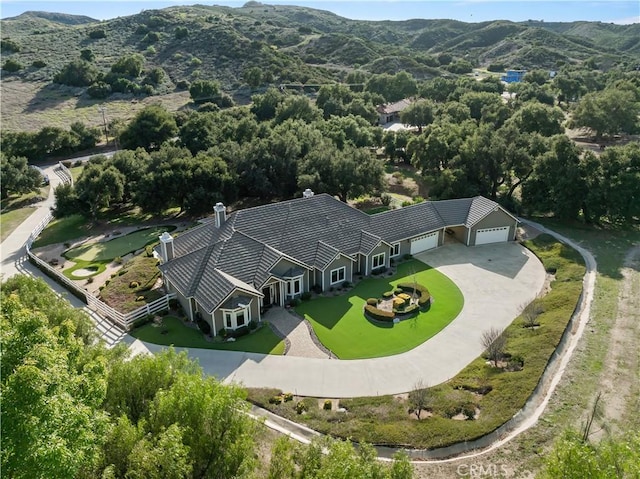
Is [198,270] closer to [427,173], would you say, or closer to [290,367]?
[290,367]

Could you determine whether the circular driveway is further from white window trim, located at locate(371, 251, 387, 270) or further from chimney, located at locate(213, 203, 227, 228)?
chimney, located at locate(213, 203, 227, 228)

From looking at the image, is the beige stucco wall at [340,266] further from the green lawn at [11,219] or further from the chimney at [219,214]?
the green lawn at [11,219]

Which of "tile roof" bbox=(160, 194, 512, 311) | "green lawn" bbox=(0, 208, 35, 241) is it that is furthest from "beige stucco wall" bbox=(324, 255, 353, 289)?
"green lawn" bbox=(0, 208, 35, 241)

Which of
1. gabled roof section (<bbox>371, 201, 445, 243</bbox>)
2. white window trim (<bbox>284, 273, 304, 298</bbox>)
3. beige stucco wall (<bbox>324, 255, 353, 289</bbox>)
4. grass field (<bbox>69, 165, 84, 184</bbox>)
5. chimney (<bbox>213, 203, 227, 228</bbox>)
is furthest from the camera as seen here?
grass field (<bbox>69, 165, 84, 184</bbox>)

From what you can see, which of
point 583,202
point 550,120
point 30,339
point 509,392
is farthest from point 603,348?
point 550,120

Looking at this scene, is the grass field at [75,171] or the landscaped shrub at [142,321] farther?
the grass field at [75,171]

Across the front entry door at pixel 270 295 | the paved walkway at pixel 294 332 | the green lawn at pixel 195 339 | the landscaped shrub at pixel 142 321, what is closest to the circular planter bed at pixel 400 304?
the paved walkway at pixel 294 332
